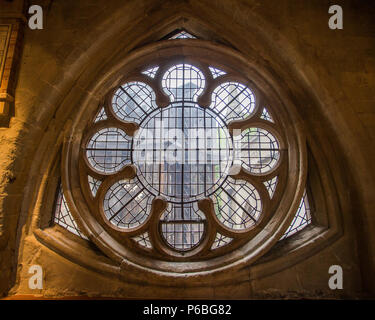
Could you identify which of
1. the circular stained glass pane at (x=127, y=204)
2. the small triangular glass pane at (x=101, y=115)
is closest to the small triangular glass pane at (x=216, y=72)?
the small triangular glass pane at (x=101, y=115)

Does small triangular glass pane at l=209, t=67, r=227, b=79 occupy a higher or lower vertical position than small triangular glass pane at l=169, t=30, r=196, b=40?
lower

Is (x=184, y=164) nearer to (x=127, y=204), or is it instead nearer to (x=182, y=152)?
(x=182, y=152)

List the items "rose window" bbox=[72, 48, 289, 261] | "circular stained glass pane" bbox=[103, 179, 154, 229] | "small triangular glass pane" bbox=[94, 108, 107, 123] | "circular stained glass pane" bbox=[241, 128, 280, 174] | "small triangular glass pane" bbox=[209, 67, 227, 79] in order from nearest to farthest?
"rose window" bbox=[72, 48, 289, 261], "circular stained glass pane" bbox=[103, 179, 154, 229], "circular stained glass pane" bbox=[241, 128, 280, 174], "small triangular glass pane" bbox=[94, 108, 107, 123], "small triangular glass pane" bbox=[209, 67, 227, 79]

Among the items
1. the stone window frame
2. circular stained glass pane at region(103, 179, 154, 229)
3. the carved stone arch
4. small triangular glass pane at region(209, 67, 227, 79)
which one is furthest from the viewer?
small triangular glass pane at region(209, 67, 227, 79)

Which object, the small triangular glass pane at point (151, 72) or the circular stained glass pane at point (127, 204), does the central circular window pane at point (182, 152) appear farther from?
the small triangular glass pane at point (151, 72)

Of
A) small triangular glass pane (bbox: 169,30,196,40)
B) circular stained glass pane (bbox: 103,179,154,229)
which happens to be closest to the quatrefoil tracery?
circular stained glass pane (bbox: 103,179,154,229)

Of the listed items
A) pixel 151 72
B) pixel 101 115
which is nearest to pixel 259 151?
pixel 151 72

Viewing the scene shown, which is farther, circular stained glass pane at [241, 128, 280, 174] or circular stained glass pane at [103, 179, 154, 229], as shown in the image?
circular stained glass pane at [241, 128, 280, 174]

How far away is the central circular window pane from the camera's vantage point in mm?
3283

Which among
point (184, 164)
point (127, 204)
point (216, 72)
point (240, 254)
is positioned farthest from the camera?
point (216, 72)

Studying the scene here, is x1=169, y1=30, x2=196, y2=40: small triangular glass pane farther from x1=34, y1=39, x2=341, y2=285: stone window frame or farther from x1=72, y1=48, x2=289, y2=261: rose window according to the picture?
x1=34, y1=39, x2=341, y2=285: stone window frame

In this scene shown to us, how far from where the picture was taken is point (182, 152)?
11.1 feet

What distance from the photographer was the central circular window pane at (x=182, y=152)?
3.28 metres

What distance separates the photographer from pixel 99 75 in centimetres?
321
